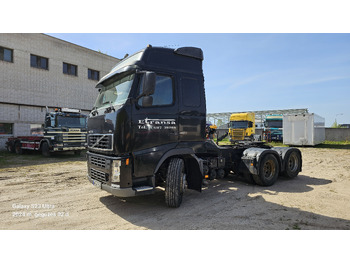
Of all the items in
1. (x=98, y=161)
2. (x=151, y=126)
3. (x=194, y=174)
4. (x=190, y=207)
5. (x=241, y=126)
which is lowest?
(x=190, y=207)

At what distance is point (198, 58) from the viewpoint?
533 centimetres

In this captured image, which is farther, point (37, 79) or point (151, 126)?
point (37, 79)

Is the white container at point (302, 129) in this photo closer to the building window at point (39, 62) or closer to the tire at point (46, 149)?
the tire at point (46, 149)

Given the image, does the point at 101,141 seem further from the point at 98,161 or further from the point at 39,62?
the point at 39,62

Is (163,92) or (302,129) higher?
(163,92)

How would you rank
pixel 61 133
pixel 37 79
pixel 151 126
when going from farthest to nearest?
pixel 37 79 < pixel 61 133 < pixel 151 126

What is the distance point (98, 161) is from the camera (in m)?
4.62

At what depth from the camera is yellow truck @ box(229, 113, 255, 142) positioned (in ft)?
70.8

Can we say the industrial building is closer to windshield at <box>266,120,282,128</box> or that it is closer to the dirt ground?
the dirt ground

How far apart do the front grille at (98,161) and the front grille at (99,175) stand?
0.15 metres

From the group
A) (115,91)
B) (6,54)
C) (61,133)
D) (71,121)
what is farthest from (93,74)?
(115,91)

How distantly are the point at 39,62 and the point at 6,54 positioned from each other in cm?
240

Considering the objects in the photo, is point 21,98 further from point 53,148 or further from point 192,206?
point 192,206

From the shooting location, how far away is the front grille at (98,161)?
172 inches
